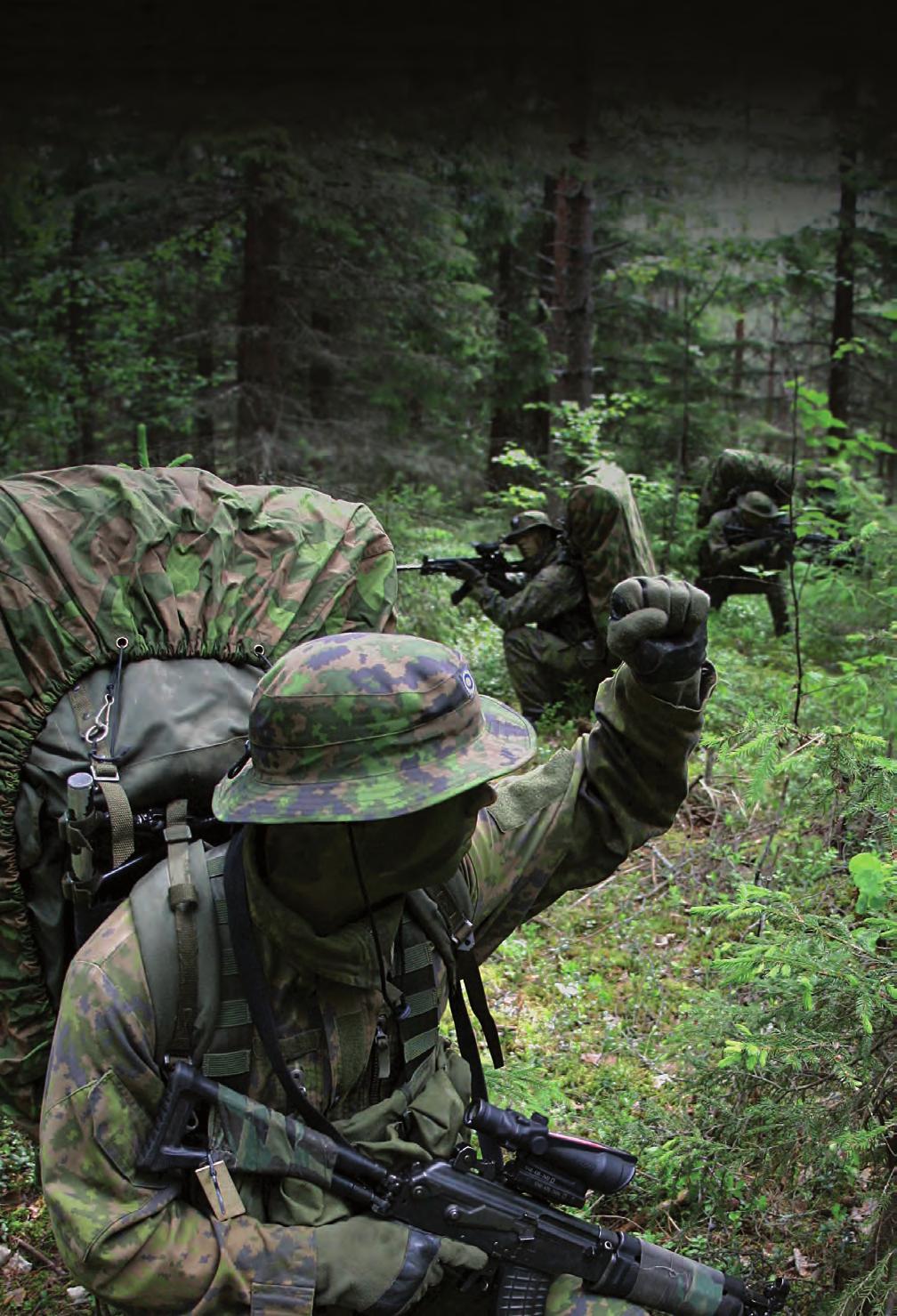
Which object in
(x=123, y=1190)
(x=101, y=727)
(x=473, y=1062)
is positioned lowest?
(x=473, y=1062)

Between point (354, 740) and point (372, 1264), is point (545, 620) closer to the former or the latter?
point (354, 740)

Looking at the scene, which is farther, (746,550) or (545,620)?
(746,550)

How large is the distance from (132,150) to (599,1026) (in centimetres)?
1002

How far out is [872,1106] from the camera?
254cm

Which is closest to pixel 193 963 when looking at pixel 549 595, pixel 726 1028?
pixel 726 1028

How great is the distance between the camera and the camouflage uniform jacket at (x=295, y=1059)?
1985 millimetres

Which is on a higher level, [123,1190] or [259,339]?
[259,339]

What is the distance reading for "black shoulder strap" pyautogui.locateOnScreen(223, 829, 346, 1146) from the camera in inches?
83.1

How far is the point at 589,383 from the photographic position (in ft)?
41.4

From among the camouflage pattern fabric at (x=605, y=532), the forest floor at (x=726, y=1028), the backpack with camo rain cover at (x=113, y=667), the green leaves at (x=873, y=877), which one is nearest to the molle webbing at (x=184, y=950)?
the backpack with camo rain cover at (x=113, y=667)

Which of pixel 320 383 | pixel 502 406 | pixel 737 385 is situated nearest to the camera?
pixel 320 383

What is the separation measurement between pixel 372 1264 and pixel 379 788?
1.00 m

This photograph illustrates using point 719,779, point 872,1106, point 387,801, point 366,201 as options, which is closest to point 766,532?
point 719,779

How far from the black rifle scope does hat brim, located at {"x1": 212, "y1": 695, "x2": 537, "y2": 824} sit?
818 millimetres
